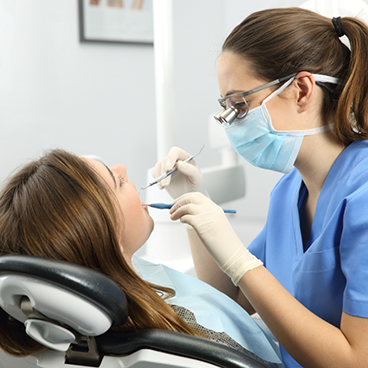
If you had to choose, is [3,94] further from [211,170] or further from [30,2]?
[211,170]

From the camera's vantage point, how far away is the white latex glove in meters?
0.95

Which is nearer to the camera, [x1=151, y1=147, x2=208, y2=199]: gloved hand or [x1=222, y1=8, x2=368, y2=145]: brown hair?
[x1=222, y1=8, x2=368, y2=145]: brown hair

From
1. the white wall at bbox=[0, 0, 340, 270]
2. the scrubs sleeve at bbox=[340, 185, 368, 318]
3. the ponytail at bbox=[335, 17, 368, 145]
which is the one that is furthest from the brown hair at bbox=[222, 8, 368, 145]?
the white wall at bbox=[0, 0, 340, 270]

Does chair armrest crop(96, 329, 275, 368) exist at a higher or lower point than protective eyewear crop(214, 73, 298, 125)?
lower

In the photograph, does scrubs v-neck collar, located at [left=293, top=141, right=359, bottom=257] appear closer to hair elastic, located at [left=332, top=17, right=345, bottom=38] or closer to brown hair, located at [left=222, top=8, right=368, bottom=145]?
brown hair, located at [left=222, top=8, right=368, bottom=145]

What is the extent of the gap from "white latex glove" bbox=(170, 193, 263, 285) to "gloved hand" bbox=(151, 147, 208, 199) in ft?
0.95

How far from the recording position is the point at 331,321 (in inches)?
39.6

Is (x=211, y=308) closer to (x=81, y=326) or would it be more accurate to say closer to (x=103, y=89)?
(x=81, y=326)

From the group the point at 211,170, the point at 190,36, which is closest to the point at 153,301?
the point at 211,170

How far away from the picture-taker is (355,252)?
87 centimetres

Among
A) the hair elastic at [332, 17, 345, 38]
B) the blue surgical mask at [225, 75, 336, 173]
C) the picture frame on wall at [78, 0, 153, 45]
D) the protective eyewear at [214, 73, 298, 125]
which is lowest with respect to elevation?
the blue surgical mask at [225, 75, 336, 173]

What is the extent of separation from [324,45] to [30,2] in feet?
6.48

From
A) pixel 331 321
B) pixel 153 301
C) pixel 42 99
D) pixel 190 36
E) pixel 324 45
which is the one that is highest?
pixel 190 36

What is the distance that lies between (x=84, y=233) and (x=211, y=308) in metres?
0.43
